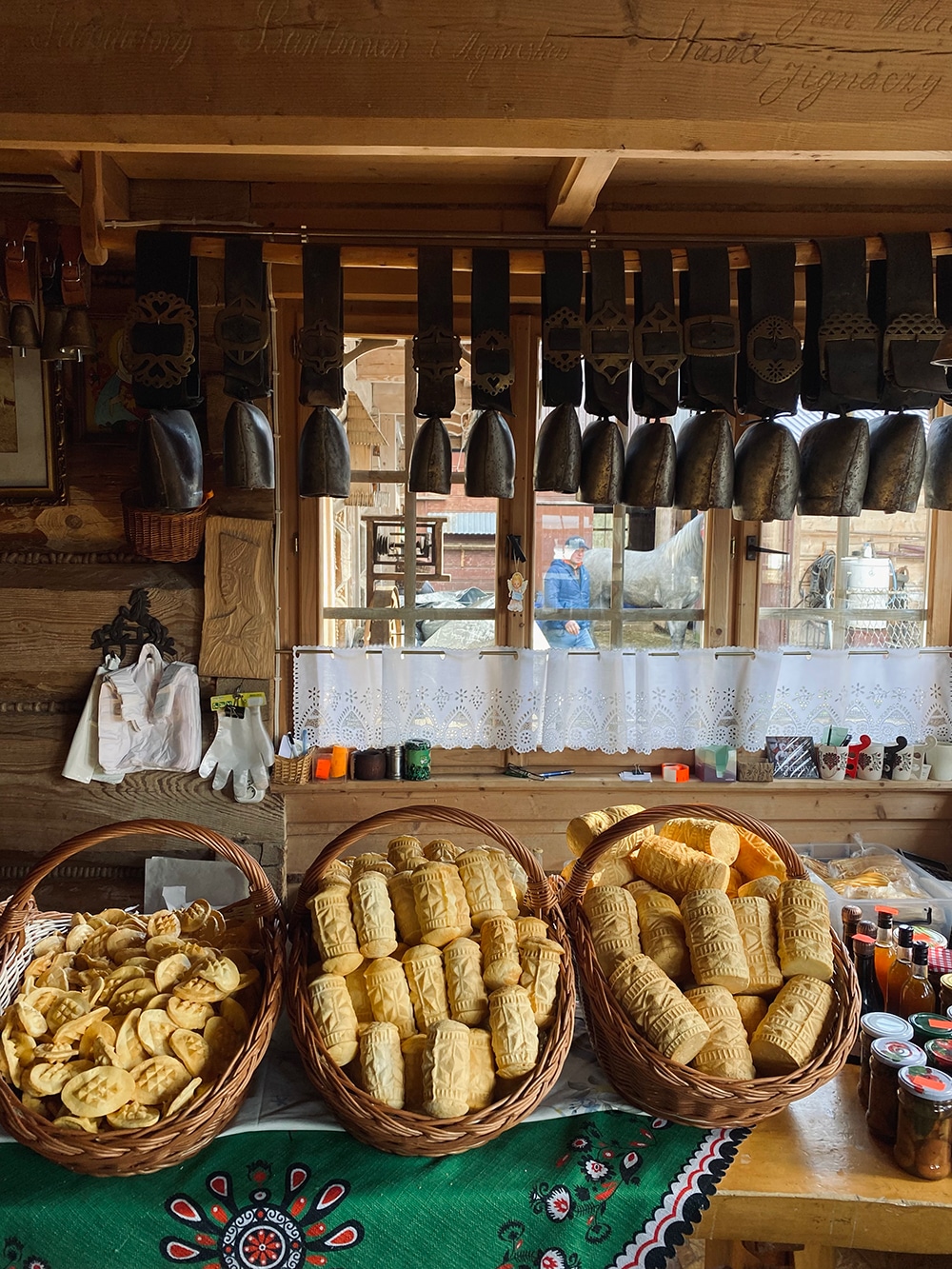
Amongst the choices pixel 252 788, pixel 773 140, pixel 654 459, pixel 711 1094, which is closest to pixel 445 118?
pixel 773 140

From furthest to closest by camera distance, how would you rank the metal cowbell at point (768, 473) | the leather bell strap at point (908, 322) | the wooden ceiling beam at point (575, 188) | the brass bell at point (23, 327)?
the brass bell at point (23, 327), the wooden ceiling beam at point (575, 188), the metal cowbell at point (768, 473), the leather bell strap at point (908, 322)

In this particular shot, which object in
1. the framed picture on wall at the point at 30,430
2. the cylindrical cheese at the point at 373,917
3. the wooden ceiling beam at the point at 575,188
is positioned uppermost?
the wooden ceiling beam at the point at 575,188

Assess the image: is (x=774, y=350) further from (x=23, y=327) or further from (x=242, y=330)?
(x=23, y=327)

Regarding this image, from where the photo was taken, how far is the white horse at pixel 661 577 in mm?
3199

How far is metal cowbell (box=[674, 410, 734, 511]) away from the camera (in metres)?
2.13

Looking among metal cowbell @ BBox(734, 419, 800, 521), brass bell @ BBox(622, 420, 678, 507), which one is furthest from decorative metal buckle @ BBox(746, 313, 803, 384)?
brass bell @ BBox(622, 420, 678, 507)

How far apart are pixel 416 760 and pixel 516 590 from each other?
26.0 inches

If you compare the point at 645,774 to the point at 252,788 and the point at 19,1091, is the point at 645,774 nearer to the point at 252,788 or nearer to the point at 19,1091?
the point at 252,788

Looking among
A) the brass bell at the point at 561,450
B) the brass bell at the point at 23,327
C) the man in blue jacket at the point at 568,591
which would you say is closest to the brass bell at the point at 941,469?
the brass bell at the point at 561,450

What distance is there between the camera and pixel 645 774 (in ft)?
10.4

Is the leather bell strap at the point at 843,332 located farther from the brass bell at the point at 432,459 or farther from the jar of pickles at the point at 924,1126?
the jar of pickles at the point at 924,1126

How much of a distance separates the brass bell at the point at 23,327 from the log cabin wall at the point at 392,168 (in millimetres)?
297

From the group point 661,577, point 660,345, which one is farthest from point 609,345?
point 661,577

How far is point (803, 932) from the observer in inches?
52.4
